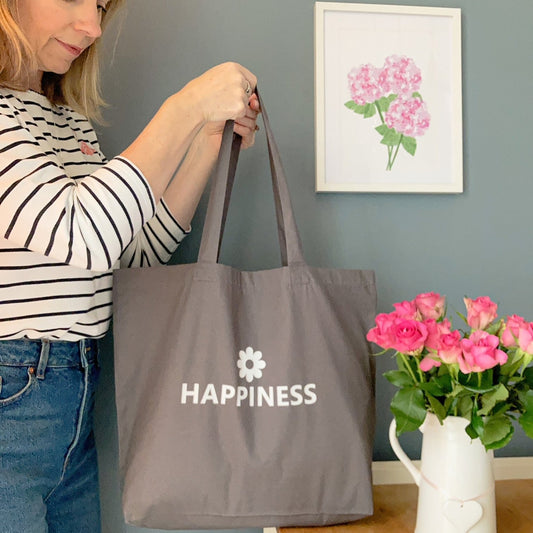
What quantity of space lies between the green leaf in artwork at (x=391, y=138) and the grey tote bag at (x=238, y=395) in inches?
13.6

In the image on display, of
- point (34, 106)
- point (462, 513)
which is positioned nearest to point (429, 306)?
point (462, 513)

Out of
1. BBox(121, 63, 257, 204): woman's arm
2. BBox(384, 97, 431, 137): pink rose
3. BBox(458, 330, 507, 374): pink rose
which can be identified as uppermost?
BBox(384, 97, 431, 137): pink rose

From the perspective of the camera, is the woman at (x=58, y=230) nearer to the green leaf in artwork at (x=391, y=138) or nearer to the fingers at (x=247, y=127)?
the fingers at (x=247, y=127)

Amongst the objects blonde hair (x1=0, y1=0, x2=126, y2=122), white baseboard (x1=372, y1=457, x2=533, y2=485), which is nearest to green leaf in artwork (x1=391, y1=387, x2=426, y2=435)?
white baseboard (x1=372, y1=457, x2=533, y2=485)

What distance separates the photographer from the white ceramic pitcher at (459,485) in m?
0.80

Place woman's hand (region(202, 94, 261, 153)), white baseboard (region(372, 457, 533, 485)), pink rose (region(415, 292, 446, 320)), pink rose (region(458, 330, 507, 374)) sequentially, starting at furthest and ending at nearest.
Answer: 1. white baseboard (region(372, 457, 533, 485))
2. woman's hand (region(202, 94, 261, 153))
3. pink rose (region(415, 292, 446, 320))
4. pink rose (region(458, 330, 507, 374))

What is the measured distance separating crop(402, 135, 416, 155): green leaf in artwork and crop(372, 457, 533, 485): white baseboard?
23.0 inches

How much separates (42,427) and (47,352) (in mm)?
104

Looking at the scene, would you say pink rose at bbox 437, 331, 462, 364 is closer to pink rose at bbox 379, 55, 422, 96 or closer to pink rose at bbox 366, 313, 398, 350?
pink rose at bbox 366, 313, 398, 350

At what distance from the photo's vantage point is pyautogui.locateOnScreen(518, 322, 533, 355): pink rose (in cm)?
76

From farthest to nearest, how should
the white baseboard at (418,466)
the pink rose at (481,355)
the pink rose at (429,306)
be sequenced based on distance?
1. the white baseboard at (418,466)
2. the pink rose at (429,306)
3. the pink rose at (481,355)

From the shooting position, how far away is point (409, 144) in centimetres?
118

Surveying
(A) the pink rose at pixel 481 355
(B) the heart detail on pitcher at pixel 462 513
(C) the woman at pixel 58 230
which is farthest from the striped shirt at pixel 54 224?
(B) the heart detail on pitcher at pixel 462 513

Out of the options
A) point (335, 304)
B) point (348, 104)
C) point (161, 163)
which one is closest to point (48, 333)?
point (161, 163)
